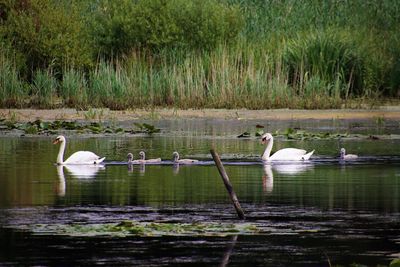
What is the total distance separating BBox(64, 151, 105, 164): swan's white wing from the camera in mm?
21594

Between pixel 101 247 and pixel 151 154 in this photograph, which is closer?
pixel 101 247

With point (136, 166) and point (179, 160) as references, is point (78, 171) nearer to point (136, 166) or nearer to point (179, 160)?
point (136, 166)

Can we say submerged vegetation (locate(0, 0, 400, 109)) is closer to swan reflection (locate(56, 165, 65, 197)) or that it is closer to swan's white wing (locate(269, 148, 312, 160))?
swan's white wing (locate(269, 148, 312, 160))

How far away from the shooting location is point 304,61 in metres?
38.8

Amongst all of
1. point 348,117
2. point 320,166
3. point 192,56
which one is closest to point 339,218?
point 320,166

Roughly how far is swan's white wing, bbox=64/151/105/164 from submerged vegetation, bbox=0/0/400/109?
13.2 metres

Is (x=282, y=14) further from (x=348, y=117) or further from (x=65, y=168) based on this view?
(x=65, y=168)

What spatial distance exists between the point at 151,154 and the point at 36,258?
492 inches

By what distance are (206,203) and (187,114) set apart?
18.6 metres

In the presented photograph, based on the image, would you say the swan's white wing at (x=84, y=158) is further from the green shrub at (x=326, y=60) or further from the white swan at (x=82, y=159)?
the green shrub at (x=326, y=60)

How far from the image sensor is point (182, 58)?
127 ft

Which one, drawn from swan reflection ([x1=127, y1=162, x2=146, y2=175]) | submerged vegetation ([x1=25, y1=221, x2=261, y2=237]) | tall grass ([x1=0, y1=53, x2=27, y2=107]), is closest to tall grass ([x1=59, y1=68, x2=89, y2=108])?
tall grass ([x1=0, y1=53, x2=27, y2=107])

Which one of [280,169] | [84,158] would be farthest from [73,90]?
[280,169]

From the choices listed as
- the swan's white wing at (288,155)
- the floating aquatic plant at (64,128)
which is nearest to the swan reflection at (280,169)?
the swan's white wing at (288,155)
